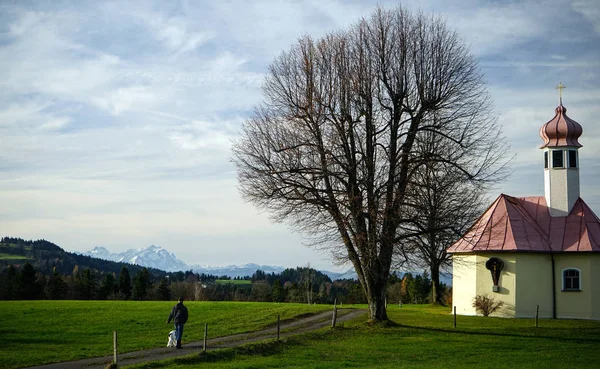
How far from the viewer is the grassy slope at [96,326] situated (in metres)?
25.0

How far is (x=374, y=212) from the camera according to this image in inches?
1077

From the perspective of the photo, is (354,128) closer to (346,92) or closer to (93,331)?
(346,92)

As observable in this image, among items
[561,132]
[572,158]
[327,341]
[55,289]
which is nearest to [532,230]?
[572,158]

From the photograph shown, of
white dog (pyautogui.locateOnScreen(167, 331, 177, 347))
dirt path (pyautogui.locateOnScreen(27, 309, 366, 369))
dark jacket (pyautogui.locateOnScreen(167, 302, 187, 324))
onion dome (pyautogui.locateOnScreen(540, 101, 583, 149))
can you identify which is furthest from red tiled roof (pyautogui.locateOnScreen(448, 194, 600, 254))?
white dog (pyautogui.locateOnScreen(167, 331, 177, 347))

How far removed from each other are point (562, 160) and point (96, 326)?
30.4 m

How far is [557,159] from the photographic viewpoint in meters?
39.2

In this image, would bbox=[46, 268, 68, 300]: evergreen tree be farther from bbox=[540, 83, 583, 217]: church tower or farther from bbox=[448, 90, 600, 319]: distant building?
bbox=[540, 83, 583, 217]: church tower

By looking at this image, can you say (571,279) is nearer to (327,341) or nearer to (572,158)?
(572,158)

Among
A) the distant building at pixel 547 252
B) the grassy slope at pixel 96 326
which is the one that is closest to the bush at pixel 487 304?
the distant building at pixel 547 252

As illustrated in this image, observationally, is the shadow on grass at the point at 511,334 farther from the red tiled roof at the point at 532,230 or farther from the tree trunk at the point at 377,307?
the red tiled roof at the point at 532,230

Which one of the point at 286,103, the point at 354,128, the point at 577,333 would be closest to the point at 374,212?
the point at 354,128

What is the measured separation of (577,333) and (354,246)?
12192 mm

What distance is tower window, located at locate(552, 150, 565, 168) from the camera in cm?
3916

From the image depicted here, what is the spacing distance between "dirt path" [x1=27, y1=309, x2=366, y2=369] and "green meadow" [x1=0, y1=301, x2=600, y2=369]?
122 centimetres
